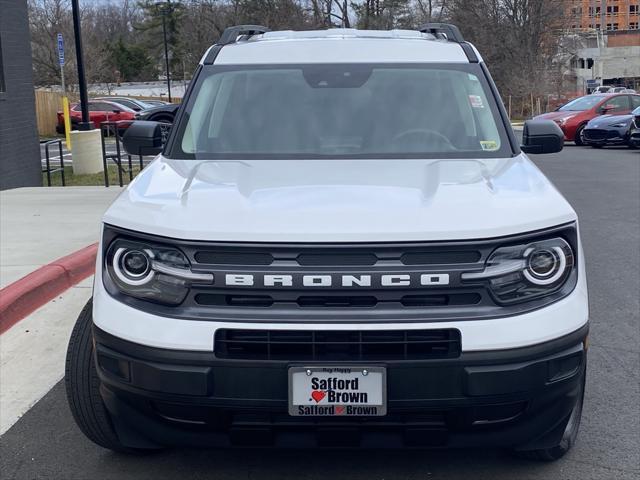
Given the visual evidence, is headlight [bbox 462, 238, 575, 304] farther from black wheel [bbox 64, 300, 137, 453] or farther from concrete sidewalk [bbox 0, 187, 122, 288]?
concrete sidewalk [bbox 0, 187, 122, 288]

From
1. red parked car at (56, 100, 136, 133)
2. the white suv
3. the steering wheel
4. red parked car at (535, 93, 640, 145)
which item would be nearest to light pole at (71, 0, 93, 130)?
red parked car at (535, 93, 640, 145)

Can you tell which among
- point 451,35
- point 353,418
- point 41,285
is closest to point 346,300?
point 353,418

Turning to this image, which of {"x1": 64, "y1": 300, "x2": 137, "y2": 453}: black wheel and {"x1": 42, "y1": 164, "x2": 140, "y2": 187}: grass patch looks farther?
{"x1": 42, "y1": 164, "x2": 140, "y2": 187}: grass patch

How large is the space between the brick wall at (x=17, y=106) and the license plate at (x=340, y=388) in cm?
1210

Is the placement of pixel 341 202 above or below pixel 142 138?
below

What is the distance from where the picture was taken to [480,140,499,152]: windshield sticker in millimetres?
4238

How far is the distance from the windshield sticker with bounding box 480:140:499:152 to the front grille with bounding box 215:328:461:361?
1567 millimetres

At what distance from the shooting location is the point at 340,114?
14.7 ft

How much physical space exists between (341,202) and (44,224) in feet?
22.9

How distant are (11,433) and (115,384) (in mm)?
1320

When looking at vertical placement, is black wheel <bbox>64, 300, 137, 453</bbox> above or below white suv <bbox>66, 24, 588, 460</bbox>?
below

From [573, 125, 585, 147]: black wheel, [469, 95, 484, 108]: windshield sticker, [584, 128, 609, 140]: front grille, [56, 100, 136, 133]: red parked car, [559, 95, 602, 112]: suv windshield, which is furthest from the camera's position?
[56, 100, 136, 133]: red parked car

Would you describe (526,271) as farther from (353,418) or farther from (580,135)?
(580,135)

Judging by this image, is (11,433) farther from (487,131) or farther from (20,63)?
(20,63)
